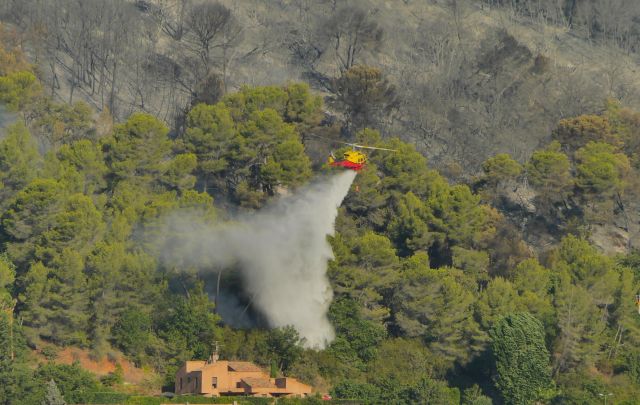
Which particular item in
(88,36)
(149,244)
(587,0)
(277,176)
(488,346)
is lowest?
(488,346)

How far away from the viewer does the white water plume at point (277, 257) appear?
89438 mm

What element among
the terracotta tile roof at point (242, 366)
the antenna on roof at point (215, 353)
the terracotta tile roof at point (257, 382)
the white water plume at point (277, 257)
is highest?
the white water plume at point (277, 257)

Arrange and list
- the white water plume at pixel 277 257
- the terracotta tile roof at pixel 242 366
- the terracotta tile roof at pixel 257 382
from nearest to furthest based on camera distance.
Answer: the terracotta tile roof at pixel 257 382, the terracotta tile roof at pixel 242 366, the white water plume at pixel 277 257

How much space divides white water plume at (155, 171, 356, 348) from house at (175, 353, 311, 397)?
5.14m

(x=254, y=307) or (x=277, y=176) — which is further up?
(x=277, y=176)

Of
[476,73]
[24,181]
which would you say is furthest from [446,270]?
[476,73]

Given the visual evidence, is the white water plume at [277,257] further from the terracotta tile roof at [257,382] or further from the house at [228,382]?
the terracotta tile roof at [257,382]

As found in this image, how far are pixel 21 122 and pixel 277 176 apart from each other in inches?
631

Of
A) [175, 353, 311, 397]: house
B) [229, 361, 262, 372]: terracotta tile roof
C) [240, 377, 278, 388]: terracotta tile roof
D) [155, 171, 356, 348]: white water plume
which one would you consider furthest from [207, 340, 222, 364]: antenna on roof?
[155, 171, 356, 348]: white water plume

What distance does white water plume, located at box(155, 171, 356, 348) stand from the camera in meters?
89.4

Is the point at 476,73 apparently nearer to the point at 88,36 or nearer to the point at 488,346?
the point at 88,36

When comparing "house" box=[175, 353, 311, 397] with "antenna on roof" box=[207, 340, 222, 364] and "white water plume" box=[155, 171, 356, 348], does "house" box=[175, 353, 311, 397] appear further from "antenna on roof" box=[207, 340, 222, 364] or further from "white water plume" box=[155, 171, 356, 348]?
"white water plume" box=[155, 171, 356, 348]

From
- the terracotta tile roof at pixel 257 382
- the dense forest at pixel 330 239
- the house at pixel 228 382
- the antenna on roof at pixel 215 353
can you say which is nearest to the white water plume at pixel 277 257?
the dense forest at pixel 330 239

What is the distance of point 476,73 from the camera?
410ft
